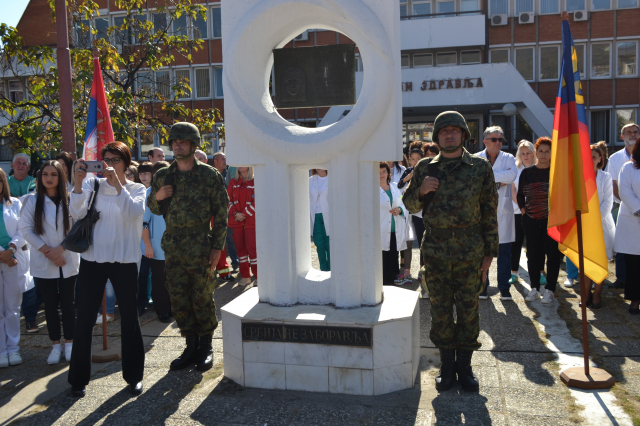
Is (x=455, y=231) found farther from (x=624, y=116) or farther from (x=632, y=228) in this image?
(x=624, y=116)

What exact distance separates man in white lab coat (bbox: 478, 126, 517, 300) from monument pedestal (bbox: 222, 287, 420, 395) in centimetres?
252

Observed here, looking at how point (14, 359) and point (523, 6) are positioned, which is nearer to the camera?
point (14, 359)

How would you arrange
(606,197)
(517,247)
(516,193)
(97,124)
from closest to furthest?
1. (97,124)
2. (606,197)
3. (516,193)
4. (517,247)

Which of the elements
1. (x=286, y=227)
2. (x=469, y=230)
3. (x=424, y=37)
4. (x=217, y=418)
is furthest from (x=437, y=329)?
(x=424, y=37)

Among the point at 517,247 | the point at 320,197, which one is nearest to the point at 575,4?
the point at 517,247

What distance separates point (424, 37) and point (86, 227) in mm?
22009

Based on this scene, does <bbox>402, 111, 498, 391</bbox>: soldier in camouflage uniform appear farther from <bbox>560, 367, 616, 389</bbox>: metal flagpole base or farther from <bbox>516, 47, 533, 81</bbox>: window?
<bbox>516, 47, 533, 81</bbox>: window

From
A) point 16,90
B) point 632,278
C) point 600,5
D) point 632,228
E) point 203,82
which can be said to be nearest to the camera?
point 632,278

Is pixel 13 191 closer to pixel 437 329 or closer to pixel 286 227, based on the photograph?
pixel 286 227

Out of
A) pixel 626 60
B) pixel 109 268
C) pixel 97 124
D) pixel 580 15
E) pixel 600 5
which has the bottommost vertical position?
pixel 109 268

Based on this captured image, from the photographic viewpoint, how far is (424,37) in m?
23.7

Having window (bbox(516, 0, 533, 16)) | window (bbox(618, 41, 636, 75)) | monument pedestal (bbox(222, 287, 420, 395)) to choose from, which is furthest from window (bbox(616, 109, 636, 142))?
monument pedestal (bbox(222, 287, 420, 395))

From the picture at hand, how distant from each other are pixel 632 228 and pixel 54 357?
6164 mm

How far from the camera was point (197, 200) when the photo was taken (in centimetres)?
462
